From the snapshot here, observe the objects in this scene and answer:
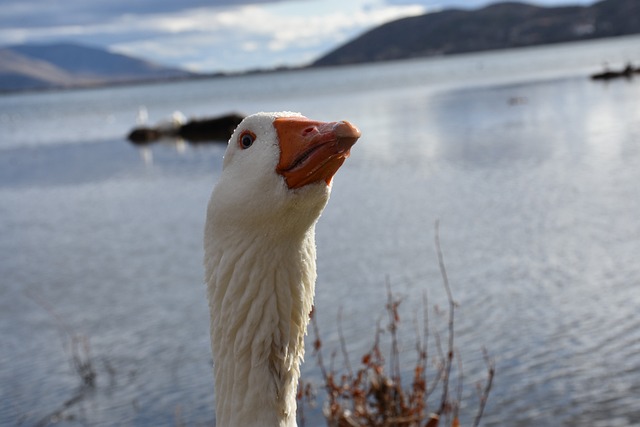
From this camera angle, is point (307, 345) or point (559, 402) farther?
point (307, 345)

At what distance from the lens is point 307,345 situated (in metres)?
12.0

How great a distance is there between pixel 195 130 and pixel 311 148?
5171 centimetres

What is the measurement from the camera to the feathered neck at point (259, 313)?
3.46 metres

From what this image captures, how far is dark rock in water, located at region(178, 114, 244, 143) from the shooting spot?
172 ft

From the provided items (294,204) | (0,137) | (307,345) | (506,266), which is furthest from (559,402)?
(0,137)

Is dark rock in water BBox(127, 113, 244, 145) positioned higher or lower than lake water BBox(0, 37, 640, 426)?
higher

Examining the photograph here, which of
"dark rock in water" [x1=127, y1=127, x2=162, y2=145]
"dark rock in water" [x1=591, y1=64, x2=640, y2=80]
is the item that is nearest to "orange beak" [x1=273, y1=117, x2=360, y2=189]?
"dark rock in water" [x1=127, y1=127, x2=162, y2=145]

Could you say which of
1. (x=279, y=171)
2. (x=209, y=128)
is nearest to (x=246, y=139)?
(x=279, y=171)

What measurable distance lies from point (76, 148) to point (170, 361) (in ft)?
144

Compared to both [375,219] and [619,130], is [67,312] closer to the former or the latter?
[375,219]

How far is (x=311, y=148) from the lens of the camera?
3180 mm

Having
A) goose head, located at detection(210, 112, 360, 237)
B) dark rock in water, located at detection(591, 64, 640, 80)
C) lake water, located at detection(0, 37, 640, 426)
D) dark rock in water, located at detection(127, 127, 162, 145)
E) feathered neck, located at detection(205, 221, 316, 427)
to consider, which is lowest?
lake water, located at detection(0, 37, 640, 426)

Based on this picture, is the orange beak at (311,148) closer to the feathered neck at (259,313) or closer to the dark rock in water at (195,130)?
the feathered neck at (259,313)

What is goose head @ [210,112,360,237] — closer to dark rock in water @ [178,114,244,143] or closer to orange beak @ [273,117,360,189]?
orange beak @ [273,117,360,189]
